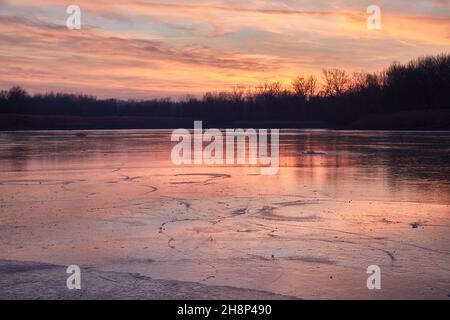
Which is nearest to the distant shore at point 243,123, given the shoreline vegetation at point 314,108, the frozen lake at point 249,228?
the shoreline vegetation at point 314,108

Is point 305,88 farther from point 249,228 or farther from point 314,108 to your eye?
point 249,228

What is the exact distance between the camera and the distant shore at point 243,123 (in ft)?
195

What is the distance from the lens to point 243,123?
4075 inches

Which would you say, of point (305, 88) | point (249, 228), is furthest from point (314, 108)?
point (249, 228)

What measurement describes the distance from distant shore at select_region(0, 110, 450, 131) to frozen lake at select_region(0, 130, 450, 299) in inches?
1875

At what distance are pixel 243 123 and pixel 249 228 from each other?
316 feet

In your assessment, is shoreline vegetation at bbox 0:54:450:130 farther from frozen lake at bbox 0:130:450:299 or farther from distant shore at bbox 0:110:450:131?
frozen lake at bbox 0:130:450:299

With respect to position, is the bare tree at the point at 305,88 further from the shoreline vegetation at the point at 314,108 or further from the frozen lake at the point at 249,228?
the frozen lake at the point at 249,228

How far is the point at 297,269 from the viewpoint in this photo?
18.0 feet

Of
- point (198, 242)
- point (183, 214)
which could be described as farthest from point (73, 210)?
point (198, 242)

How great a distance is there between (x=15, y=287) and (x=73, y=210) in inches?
162

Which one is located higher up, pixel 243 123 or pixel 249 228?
pixel 243 123

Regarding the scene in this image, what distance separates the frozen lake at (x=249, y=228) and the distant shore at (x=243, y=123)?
4764cm
